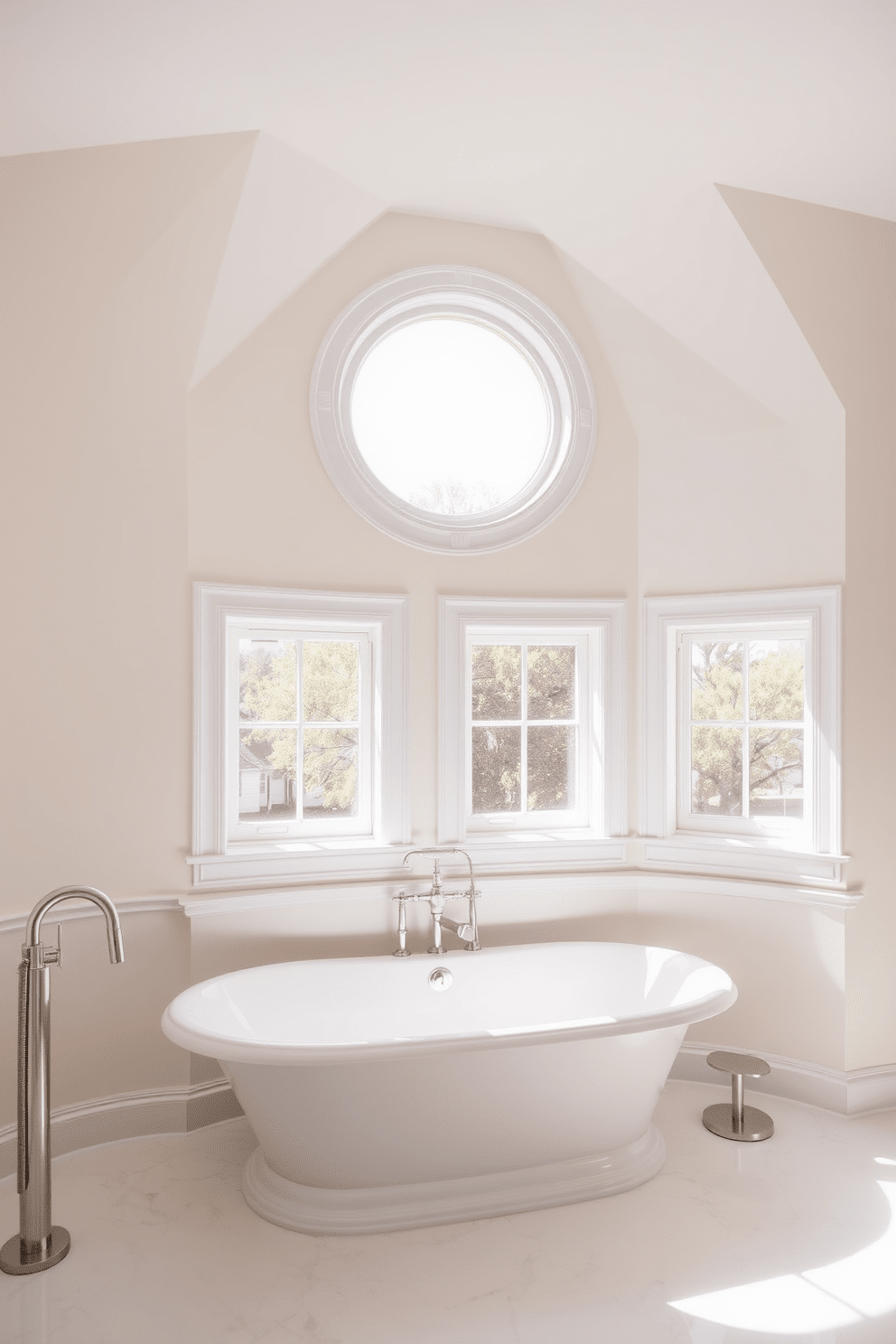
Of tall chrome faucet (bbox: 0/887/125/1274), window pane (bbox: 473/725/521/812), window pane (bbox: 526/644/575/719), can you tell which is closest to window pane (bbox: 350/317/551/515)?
window pane (bbox: 526/644/575/719)

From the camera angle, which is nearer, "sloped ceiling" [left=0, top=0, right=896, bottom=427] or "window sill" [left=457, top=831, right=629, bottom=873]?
"sloped ceiling" [left=0, top=0, right=896, bottom=427]

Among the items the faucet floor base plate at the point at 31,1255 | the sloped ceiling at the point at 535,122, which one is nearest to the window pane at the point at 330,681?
the sloped ceiling at the point at 535,122

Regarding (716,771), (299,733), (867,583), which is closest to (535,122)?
(867,583)

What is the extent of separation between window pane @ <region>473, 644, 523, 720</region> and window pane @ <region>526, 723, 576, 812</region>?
14 cm

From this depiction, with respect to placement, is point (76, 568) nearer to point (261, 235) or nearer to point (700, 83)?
point (261, 235)

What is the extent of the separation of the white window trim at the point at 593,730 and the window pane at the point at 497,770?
0.34 ft

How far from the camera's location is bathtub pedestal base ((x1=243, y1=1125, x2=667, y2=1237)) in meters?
2.31

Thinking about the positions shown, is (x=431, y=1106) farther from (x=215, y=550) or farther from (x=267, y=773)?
(x=215, y=550)

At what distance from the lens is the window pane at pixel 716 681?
3365mm

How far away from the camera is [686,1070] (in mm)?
3252

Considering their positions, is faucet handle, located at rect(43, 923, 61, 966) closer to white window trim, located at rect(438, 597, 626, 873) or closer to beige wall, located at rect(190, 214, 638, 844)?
beige wall, located at rect(190, 214, 638, 844)

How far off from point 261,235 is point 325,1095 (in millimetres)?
2597

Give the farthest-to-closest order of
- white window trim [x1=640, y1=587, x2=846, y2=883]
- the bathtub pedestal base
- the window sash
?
the window sash, white window trim [x1=640, y1=587, x2=846, y2=883], the bathtub pedestal base

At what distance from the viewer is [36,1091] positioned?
2.22 meters
